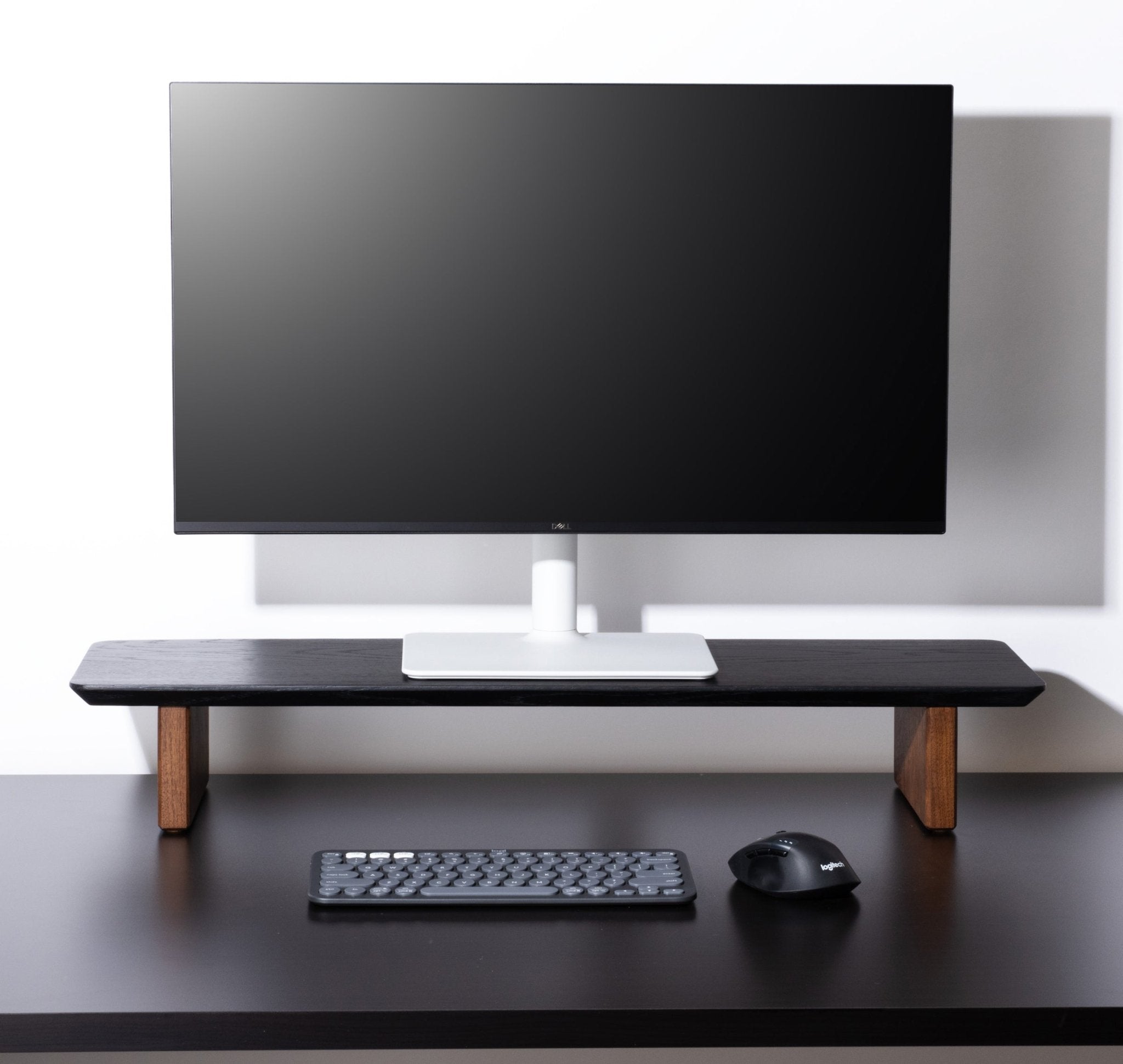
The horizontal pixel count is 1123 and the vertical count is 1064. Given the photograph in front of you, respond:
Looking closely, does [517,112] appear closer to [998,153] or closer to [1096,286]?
[998,153]

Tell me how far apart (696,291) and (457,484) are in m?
0.32

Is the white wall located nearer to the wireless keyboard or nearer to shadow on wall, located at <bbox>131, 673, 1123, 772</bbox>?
Answer: shadow on wall, located at <bbox>131, 673, 1123, 772</bbox>

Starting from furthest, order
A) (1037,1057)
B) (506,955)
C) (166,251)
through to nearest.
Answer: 1. (1037,1057)
2. (166,251)
3. (506,955)

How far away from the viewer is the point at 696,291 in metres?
1.30

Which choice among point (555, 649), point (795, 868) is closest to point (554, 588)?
point (555, 649)

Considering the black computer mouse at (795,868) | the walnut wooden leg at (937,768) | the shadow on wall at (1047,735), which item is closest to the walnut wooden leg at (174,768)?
the black computer mouse at (795,868)

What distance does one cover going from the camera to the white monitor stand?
129cm

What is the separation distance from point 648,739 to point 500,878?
462 mm

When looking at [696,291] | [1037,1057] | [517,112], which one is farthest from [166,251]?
[1037,1057]

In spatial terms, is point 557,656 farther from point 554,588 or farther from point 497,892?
point 497,892

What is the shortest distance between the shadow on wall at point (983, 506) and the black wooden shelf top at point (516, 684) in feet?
0.48

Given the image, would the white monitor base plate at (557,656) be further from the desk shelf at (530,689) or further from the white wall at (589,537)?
the white wall at (589,537)

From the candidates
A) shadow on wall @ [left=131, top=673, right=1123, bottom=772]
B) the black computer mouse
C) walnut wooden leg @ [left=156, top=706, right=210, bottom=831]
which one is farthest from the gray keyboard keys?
shadow on wall @ [left=131, top=673, right=1123, bottom=772]

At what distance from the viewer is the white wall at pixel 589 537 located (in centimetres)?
145
